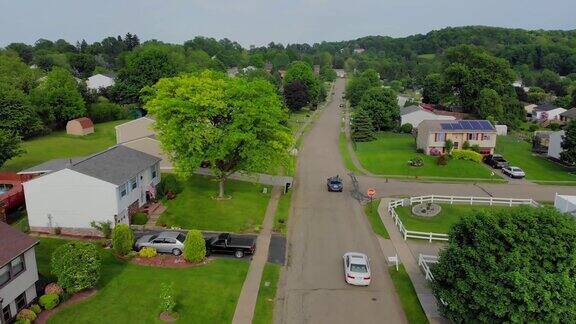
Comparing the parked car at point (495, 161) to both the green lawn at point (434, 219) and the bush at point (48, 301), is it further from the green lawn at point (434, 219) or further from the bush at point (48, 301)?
the bush at point (48, 301)

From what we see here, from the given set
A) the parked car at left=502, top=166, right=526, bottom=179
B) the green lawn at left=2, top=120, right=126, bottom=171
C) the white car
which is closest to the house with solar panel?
the parked car at left=502, top=166, right=526, bottom=179

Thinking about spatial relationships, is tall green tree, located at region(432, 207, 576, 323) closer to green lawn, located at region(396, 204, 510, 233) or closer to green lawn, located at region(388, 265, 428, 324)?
green lawn, located at region(388, 265, 428, 324)

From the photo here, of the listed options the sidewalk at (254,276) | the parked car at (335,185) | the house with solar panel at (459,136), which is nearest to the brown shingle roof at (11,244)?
the sidewalk at (254,276)

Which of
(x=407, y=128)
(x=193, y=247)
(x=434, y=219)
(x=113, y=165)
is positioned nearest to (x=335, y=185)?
(x=434, y=219)

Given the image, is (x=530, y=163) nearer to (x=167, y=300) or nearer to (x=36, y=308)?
(x=167, y=300)

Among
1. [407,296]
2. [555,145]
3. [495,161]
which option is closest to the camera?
[407,296]

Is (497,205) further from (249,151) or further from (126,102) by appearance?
(126,102)

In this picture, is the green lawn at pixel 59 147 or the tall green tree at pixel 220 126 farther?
the green lawn at pixel 59 147
